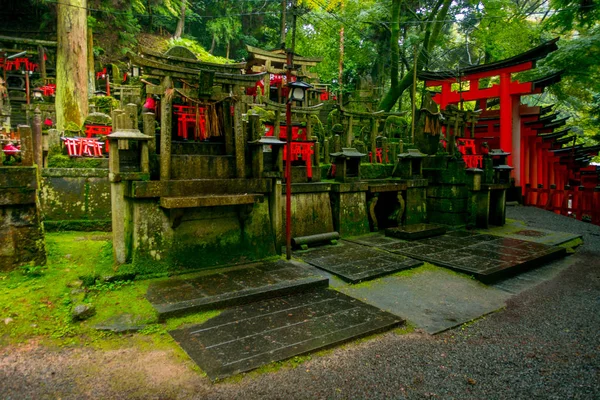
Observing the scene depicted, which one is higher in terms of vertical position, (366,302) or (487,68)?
(487,68)

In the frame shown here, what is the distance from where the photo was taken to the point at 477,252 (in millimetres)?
8469

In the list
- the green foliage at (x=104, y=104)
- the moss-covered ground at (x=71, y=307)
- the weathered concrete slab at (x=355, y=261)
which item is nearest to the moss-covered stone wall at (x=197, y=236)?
the moss-covered ground at (x=71, y=307)

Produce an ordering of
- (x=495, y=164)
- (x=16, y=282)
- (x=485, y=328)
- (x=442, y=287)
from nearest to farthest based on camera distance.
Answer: (x=485, y=328)
(x=16, y=282)
(x=442, y=287)
(x=495, y=164)

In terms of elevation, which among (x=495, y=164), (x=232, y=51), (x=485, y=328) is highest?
(x=232, y=51)

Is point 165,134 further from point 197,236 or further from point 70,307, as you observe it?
point 70,307

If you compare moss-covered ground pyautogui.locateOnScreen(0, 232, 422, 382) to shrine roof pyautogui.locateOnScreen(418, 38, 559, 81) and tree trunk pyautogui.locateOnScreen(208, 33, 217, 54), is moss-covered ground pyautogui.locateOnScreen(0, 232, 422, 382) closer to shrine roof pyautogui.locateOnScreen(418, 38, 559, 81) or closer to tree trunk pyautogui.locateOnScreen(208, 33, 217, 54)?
shrine roof pyautogui.locateOnScreen(418, 38, 559, 81)

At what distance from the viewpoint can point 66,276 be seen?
579 cm

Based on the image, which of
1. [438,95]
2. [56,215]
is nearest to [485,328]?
[56,215]

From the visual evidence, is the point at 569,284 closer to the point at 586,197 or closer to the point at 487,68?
the point at 586,197

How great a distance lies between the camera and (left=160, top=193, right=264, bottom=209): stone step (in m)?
5.70

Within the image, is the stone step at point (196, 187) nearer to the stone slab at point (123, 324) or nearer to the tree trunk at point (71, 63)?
the stone slab at point (123, 324)

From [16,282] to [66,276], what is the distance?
625mm

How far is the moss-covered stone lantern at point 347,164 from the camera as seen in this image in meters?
9.74

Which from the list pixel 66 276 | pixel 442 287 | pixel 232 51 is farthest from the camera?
pixel 232 51
